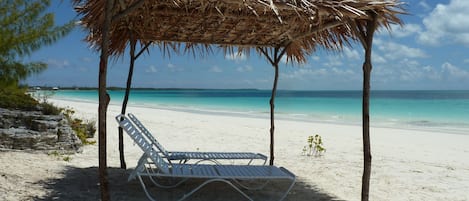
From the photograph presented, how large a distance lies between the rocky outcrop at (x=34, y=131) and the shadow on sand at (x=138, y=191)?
129 cm

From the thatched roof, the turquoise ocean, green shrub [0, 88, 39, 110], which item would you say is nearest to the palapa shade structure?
the thatched roof

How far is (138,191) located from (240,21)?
5.97 feet

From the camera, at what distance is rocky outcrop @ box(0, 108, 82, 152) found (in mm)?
5555

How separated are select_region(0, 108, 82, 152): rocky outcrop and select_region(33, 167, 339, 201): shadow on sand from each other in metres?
1.29

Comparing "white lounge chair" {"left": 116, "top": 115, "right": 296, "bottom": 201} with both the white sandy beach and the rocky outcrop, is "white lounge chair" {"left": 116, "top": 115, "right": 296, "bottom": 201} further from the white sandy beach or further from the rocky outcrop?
the rocky outcrop

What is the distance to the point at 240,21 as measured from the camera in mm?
4398

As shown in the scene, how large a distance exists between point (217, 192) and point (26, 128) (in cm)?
296

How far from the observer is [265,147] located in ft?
26.0

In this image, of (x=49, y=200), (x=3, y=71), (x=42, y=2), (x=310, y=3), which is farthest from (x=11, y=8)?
(x=310, y=3)

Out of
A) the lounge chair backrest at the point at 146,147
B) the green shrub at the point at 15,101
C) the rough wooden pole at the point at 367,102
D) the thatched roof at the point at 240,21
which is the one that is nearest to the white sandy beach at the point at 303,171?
the lounge chair backrest at the point at 146,147

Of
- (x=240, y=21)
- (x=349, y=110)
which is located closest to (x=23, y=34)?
(x=240, y=21)

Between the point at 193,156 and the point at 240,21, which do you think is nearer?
the point at 240,21

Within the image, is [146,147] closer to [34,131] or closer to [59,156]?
[59,156]

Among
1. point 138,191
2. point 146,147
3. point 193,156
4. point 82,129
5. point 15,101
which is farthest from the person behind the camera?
point 82,129
